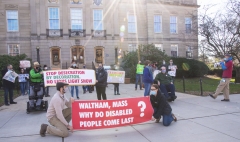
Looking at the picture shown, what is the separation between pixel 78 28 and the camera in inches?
974

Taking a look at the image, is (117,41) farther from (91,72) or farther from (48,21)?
(91,72)

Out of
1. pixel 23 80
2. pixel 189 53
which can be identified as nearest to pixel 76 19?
pixel 23 80

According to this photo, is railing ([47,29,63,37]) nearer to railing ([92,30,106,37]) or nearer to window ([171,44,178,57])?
railing ([92,30,106,37])

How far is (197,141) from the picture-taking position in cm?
443

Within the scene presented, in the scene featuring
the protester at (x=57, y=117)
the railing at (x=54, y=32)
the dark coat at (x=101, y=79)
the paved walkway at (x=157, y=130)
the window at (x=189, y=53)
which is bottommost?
the paved walkway at (x=157, y=130)

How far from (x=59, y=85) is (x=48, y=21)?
69.9ft

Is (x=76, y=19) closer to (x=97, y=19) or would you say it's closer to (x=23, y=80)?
(x=97, y=19)

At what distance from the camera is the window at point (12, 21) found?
77.2 ft

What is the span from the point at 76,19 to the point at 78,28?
117cm

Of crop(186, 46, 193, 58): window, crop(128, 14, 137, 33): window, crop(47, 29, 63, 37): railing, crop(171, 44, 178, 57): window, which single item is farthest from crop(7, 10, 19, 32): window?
crop(186, 46, 193, 58): window

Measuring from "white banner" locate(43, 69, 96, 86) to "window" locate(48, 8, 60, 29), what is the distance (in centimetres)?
1809

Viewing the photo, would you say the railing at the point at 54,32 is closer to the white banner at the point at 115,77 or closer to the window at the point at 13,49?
the window at the point at 13,49

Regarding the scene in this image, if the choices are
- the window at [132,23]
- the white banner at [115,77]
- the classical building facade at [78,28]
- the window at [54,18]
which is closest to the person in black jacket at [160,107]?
the white banner at [115,77]

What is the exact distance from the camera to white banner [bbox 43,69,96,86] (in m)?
7.65
